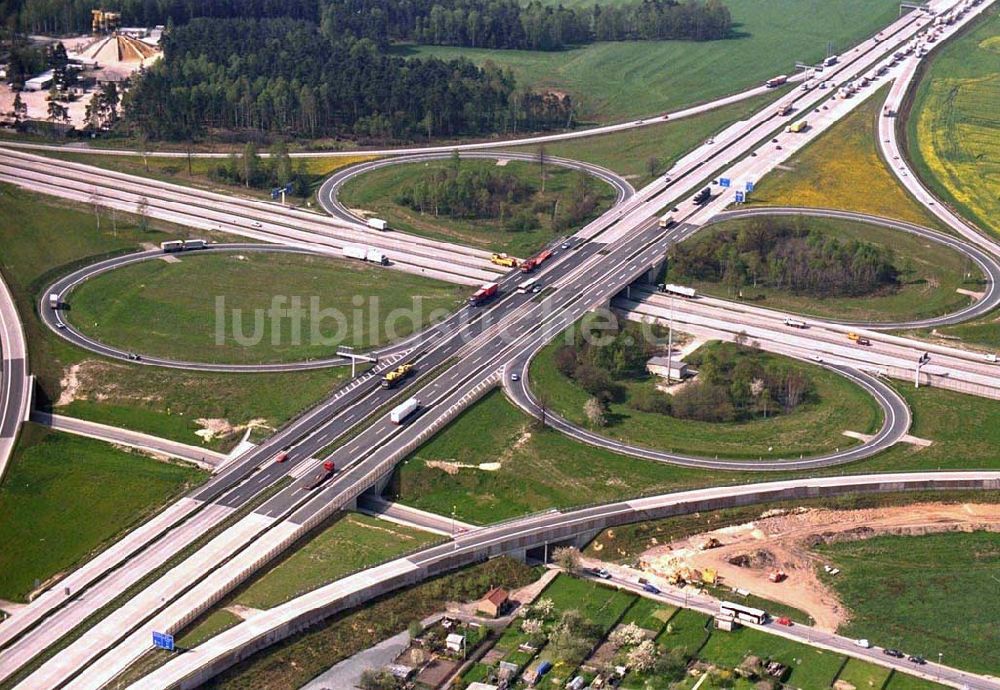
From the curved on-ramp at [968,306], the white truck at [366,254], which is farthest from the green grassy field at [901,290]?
the white truck at [366,254]

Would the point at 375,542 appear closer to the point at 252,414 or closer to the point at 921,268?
the point at 252,414

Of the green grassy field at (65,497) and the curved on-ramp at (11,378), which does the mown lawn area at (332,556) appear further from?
the curved on-ramp at (11,378)

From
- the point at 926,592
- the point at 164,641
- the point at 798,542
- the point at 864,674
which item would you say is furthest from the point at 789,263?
the point at 164,641

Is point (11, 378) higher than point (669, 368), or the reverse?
point (669, 368)

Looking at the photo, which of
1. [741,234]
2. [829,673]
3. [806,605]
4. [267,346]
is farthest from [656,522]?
[741,234]

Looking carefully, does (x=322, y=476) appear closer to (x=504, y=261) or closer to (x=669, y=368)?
(x=669, y=368)

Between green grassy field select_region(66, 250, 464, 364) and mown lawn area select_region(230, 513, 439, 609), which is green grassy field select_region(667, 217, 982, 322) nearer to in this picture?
green grassy field select_region(66, 250, 464, 364)

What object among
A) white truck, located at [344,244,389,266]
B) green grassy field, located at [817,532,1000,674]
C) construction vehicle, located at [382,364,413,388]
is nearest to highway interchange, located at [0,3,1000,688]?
construction vehicle, located at [382,364,413,388]
